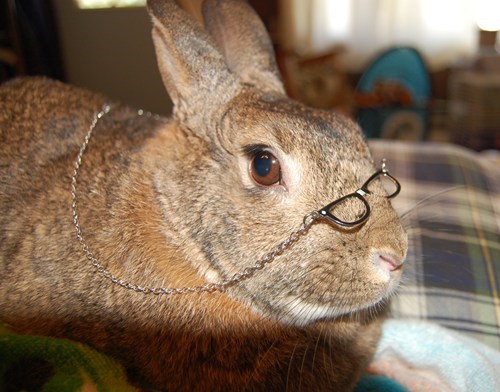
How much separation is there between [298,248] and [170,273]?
291mm

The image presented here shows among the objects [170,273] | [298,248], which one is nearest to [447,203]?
[298,248]

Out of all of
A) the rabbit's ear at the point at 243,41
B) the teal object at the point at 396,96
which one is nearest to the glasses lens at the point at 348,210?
the rabbit's ear at the point at 243,41

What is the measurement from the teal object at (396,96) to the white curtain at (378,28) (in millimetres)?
1317

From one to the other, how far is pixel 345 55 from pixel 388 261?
584 cm

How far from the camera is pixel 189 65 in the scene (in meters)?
1.14

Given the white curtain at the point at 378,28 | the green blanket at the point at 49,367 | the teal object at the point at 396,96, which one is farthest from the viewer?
the white curtain at the point at 378,28

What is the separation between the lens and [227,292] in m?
1.07

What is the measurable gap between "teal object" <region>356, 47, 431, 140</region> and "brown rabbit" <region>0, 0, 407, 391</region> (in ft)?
11.8

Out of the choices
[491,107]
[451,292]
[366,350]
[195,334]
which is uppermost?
[195,334]

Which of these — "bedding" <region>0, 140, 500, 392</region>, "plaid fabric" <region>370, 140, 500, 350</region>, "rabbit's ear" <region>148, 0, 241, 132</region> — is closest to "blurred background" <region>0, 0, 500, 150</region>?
"rabbit's ear" <region>148, 0, 241, 132</region>

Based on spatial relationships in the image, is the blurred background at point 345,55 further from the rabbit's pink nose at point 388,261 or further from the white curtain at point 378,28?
the rabbit's pink nose at point 388,261

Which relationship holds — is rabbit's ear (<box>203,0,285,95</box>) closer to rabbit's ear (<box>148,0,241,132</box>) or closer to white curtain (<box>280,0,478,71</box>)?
rabbit's ear (<box>148,0,241,132</box>)

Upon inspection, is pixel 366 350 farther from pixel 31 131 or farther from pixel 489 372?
pixel 31 131

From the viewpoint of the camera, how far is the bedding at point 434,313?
2.92 feet
